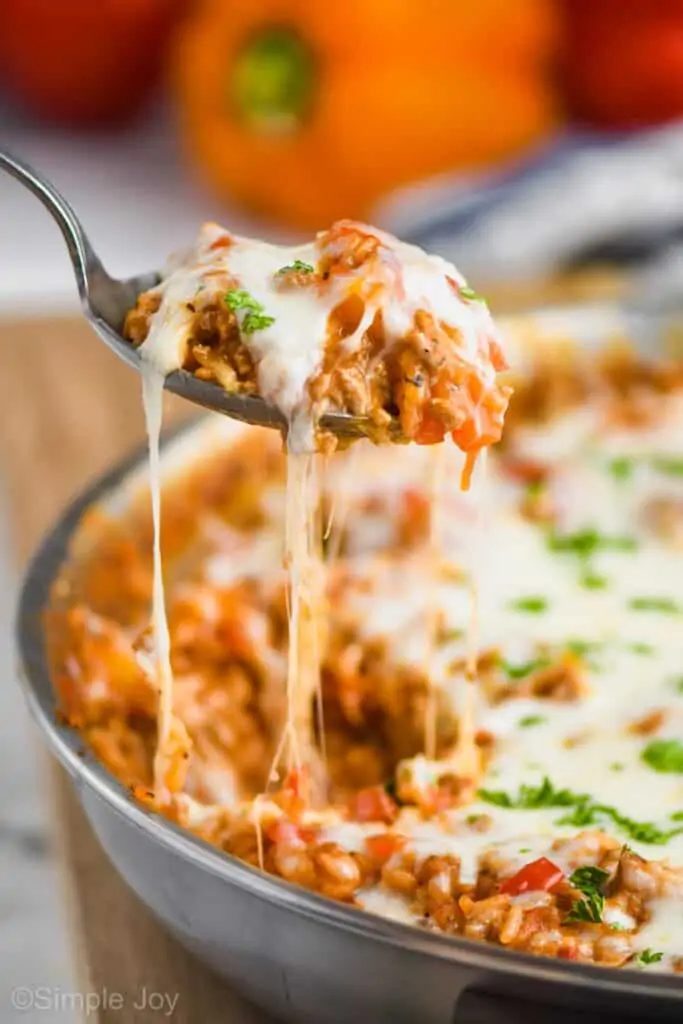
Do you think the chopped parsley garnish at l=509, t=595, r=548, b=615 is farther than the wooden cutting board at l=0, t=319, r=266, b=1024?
Yes

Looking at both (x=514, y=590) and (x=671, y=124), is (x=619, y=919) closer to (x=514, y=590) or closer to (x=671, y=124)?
(x=514, y=590)

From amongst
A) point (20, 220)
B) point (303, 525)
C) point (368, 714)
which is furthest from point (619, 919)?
point (20, 220)

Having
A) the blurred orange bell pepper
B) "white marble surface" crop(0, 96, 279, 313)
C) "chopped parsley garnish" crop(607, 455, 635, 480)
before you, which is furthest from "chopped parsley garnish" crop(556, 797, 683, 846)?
the blurred orange bell pepper

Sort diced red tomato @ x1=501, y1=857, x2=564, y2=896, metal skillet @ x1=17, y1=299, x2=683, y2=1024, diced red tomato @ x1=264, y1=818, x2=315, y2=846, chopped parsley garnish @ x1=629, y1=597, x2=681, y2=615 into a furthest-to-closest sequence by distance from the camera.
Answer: chopped parsley garnish @ x1=629, y1=597, x2=681, y2=615
diced red tomato @ x1=264, y1=818, x2=315, y2=846
diced red tomato @ x1=501, y1=857, x2=564, y2=896
metal skillet @ x1=17, y1=299, x2=683, y2=1024

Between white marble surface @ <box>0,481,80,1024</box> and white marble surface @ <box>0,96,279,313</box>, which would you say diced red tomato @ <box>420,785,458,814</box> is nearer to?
white marble surface @ <box>0,481,80,1024</box>

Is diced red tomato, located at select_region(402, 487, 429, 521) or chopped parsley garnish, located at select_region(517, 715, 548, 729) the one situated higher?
diced red tomato, located at select_region(402, 487, 429, 521)

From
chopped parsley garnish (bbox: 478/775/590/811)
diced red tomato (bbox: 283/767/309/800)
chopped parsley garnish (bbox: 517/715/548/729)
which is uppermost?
chopped parsley garnish (bbox: 517/715/548/729)

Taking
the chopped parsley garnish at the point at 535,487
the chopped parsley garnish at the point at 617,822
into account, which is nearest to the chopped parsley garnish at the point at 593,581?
the chopped parsley garnish at the point at 535,487

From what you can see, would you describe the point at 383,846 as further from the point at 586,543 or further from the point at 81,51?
the point at 81,51
